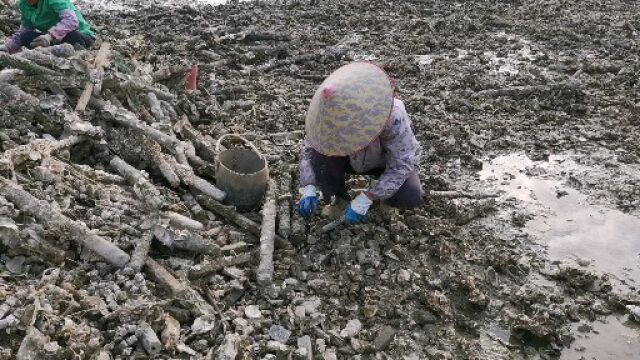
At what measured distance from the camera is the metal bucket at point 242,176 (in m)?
5.04

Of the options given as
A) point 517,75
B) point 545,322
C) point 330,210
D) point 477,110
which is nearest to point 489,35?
point 517,75

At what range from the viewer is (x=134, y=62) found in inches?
287

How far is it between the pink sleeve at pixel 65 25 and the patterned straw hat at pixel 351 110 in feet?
15.4

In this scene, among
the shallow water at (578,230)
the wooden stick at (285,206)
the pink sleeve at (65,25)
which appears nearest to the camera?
the shallow water at (578,230)

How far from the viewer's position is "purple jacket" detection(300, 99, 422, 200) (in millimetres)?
4668

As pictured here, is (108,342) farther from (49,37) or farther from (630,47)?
(630,47)

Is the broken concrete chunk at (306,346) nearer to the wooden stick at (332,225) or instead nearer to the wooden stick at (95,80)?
the wooden stick at (332,225)

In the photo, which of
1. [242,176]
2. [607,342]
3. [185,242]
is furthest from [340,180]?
[607,342]

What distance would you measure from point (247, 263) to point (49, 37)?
4566 millimetres

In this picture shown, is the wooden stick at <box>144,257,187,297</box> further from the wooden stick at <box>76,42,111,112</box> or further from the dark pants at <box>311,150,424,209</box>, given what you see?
the wooden stick at <box>76,42,111,112</box>

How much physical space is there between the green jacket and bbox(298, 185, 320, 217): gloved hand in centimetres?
457

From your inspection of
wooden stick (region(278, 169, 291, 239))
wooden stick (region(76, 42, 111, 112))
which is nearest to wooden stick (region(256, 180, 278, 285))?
wooden stick (region(278, 169, 291, 239))

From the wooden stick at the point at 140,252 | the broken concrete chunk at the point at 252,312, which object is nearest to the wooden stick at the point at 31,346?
the wooden stick at the point at 140,252

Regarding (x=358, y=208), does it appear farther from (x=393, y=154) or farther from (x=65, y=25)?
(x=65, y=25)
